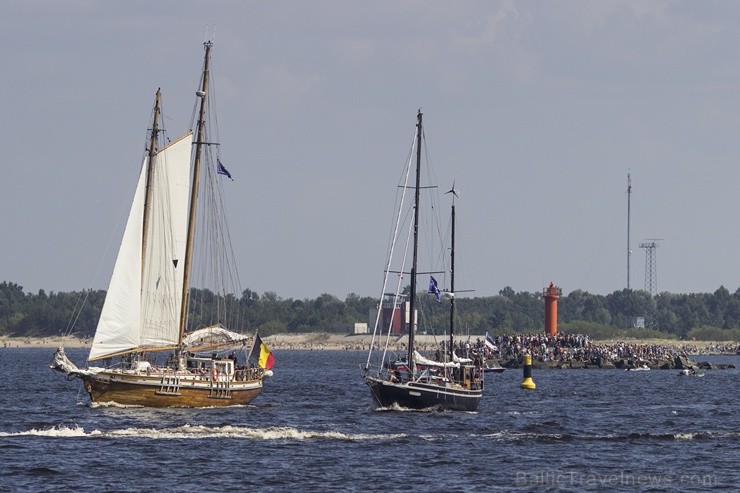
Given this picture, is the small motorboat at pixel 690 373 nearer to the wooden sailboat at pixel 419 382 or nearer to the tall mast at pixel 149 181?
the wooden sailboat at pixel 419 382

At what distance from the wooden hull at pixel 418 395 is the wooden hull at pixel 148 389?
873 centimetres

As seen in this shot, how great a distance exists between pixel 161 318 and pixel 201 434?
16.0m

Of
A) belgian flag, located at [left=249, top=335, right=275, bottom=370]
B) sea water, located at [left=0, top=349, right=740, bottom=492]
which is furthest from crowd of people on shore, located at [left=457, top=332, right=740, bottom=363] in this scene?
belgian flag, located at [left=249, top=335, right=275, bottom=370]

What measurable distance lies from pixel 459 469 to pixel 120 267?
28.0 metres

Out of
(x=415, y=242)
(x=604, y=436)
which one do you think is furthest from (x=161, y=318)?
(x=604, y=436)

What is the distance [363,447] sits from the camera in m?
59.4

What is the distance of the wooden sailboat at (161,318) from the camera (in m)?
74.2

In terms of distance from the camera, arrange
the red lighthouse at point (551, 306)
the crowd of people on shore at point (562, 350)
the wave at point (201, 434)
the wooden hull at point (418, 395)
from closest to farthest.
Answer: the wave at point (201, 434) < the wooden hull at point (418, 395) < the crowd of people on shore at point (562, 350) < the red lighthouse at point (551, 306)

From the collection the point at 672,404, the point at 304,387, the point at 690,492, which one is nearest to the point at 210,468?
the point at 690,492

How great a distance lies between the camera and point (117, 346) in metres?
75.4

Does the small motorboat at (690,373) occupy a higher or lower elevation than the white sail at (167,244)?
lower

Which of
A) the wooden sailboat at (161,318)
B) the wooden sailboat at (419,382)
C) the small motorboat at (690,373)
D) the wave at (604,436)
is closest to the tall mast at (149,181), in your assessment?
the wooden sailboat at (161,318)

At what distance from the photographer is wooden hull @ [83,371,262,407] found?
73750 millimetres

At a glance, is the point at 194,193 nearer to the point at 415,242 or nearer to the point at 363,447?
the point at 415,242
